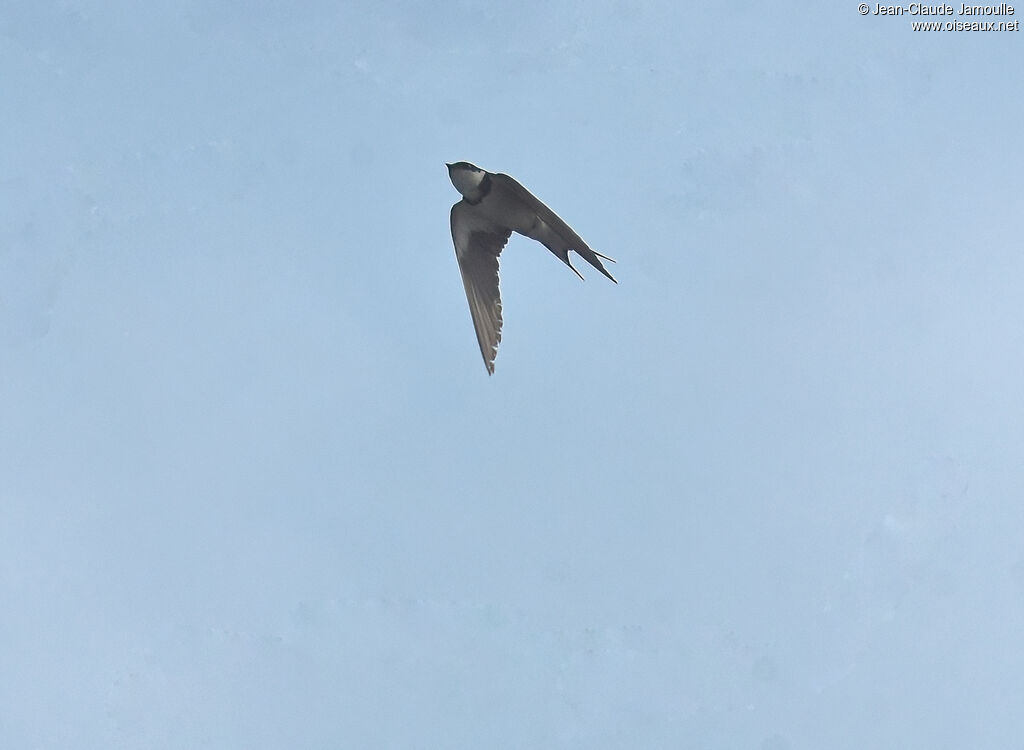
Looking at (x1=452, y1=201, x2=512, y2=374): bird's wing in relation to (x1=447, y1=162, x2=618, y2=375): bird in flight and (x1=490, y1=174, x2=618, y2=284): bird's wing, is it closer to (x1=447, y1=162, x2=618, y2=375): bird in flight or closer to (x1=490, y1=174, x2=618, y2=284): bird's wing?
(x1=447, y1=162, x2=618, y2=375): bird in flight

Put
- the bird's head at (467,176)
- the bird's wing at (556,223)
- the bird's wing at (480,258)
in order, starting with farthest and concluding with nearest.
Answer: the bird's wing at (480,258)
the bird's head at (467,176)
the bird's wing at (556,223)

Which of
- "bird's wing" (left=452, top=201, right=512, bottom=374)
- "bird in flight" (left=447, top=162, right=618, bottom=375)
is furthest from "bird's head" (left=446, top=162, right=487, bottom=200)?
"bird's wing" (left=452, top=201, right=512, bottom=374)

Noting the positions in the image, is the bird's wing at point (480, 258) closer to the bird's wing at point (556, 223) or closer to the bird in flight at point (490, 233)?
the bird in flight at point (490, 233)

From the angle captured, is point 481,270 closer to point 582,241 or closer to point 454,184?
point 454,184

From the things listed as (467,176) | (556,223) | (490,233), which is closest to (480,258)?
(490,233)

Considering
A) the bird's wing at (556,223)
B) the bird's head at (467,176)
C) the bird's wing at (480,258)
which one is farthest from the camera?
the bird's wing at (480,258)

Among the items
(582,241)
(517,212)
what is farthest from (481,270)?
(582,241)

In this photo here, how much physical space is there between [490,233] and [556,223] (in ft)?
7.26

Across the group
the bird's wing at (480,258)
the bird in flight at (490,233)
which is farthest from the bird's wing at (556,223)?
the bird's wing at (480,258)

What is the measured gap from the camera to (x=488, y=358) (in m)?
14.9

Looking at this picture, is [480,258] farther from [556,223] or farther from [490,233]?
[556,223]

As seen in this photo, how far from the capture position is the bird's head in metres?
15.0

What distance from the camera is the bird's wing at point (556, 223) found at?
13672mm

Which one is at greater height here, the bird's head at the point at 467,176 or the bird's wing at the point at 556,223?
the bird's head at the point at 467,176
